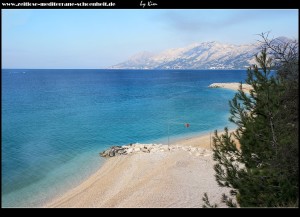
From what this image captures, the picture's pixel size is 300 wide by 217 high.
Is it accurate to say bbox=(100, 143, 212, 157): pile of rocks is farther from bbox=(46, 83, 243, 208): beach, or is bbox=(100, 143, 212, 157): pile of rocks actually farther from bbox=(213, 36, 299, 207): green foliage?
bbox=(213, 36, 299, 207): green foliage

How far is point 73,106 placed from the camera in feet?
198

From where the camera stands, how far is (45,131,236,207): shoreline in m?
16.8

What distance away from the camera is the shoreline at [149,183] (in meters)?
16.8

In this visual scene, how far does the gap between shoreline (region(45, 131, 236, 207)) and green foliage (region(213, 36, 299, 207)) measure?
5121 mm

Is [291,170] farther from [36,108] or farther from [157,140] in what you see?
[36,108]

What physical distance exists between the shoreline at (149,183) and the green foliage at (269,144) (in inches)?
202

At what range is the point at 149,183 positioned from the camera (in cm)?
1936

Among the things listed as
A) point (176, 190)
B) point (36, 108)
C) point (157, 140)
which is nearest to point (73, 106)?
point (36, 108)

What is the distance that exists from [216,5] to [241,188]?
20.5ft

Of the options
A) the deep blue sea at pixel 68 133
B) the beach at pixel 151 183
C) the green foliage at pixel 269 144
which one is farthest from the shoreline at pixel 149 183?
the green foliage at pixel 269 144

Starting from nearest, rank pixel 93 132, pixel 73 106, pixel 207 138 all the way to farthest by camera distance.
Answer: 1. pixel 207 138
2. pixel 93 132
3. pixel 73 106

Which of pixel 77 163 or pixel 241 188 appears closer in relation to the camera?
pixel 241 188

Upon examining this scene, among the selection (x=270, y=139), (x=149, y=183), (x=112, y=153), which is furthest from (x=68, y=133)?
(x=270, y=139)

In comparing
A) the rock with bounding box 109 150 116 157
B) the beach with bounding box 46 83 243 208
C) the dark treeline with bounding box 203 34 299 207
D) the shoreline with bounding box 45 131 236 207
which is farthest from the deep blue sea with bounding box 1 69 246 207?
the dark treeline with bounding box 203 34 299 207
